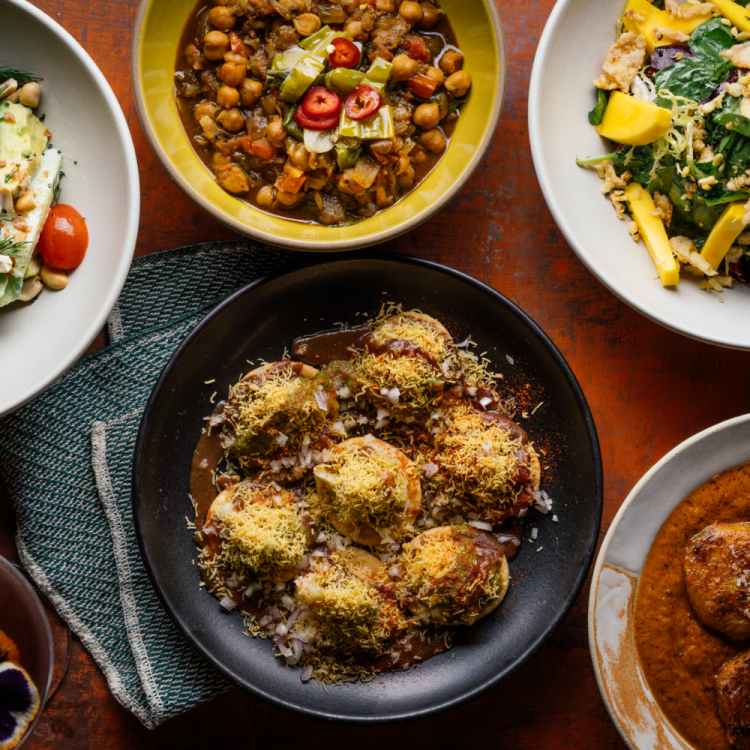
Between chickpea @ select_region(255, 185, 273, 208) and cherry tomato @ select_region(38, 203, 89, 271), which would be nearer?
cherry tomato @ select_region(38, 203, 89, 271)

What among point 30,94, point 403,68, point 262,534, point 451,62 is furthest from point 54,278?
point 451,62

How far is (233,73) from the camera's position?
317cm

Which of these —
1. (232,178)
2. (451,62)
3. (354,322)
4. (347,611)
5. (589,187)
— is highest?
(451,62)

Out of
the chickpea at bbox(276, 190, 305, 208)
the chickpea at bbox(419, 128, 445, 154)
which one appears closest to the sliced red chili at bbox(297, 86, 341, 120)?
the chickpea at bbox(276, 190, 305, 208)

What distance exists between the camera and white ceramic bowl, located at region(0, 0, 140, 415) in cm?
307

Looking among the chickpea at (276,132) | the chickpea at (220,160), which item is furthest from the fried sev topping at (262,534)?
the chickpea at (276,132)

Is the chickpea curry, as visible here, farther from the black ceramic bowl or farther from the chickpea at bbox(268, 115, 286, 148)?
the black ceramic bowl

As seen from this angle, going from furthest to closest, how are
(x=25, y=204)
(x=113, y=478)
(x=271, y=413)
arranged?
(x=113, y=478) → (x=271, y=413) → (x=25, y=204)

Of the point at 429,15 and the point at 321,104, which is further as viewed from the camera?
the point at 429,15

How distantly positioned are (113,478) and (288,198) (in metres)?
1.89

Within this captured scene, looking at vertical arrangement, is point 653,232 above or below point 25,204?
below

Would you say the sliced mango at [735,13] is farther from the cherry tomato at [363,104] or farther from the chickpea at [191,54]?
the chickpea at [191,54]

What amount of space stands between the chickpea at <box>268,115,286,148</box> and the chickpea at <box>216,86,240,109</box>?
0.22 metres

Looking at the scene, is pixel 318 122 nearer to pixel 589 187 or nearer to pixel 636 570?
pixel 589 187
